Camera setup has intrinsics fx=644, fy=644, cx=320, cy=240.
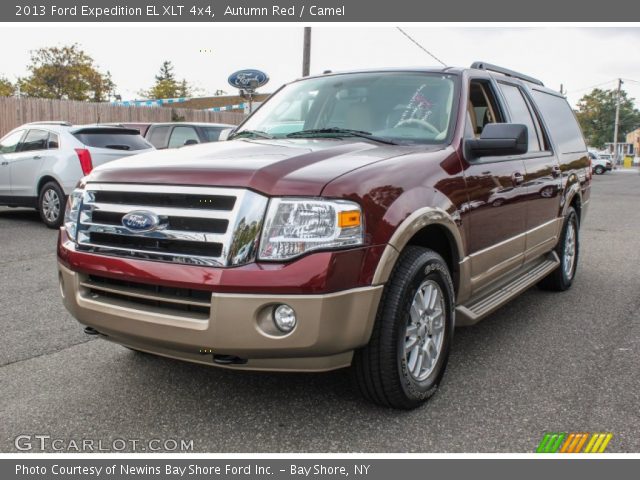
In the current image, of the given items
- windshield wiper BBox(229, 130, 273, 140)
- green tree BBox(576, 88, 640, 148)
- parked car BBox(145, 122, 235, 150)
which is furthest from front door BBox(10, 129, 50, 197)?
green tree BBox(576, 88, 640, 148)

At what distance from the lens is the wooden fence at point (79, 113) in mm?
17672

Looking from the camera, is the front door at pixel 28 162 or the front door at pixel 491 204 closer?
the front door at pixel 491 204

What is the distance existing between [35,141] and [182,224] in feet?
28.1

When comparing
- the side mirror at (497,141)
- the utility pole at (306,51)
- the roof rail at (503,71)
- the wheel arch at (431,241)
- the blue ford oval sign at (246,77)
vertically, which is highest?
the utility pole at (306,51)

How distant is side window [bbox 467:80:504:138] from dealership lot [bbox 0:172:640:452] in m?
1.49

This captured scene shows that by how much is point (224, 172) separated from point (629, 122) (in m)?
114

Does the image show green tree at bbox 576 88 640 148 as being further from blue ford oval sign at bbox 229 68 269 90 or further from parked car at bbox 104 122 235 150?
parked car at bbox 104 122 235 150

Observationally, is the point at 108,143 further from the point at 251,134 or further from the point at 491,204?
the point at 491,204

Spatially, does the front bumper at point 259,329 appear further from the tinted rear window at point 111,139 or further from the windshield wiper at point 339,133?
the tinted rear window at point 111,139

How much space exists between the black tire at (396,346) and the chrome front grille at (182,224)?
2.36 ft

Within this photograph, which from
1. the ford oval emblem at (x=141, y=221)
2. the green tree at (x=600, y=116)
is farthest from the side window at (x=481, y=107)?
the green tree at (x=600, y=116)

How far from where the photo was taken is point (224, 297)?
274cm

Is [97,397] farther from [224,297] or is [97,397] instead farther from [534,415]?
[534,415]

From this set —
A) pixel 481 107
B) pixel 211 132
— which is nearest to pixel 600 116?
pixel 211 132
